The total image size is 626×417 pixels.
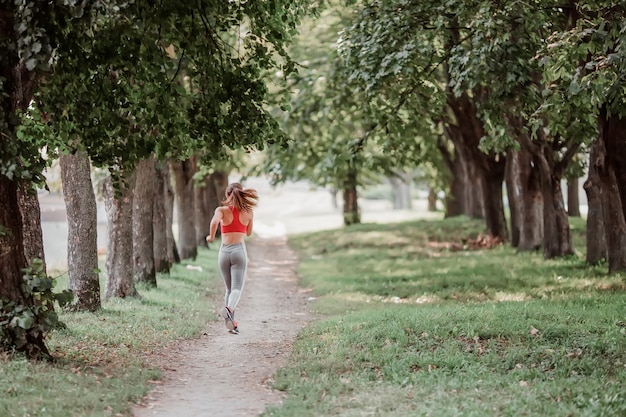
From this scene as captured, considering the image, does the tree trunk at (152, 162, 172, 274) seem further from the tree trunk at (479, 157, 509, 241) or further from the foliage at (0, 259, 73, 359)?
the tree trunk at (479, 157, 509, 241)

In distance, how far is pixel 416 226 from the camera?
37.1 meters

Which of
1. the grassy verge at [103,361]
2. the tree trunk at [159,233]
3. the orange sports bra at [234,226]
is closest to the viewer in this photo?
the grassy verge at [103,361]

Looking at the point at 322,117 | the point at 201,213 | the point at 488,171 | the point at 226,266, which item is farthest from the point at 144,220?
the point at 201,213

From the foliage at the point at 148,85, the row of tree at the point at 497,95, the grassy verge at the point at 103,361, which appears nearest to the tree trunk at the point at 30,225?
the grassy verge at the point at 103,361

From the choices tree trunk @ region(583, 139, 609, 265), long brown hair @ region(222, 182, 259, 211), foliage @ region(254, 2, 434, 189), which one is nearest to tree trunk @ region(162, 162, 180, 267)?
foliage @ region(254, 2, 434, 189)

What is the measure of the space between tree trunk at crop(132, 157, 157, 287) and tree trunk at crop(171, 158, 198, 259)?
8.63 meters

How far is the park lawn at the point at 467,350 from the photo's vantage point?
8.10 metres

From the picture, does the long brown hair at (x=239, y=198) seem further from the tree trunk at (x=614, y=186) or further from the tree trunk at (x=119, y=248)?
the tree trunk at (x=614, y=186)

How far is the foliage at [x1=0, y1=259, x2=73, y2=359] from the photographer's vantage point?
9.17 meters

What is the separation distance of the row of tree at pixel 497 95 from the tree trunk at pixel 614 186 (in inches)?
1.0

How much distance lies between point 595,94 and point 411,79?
5509mm

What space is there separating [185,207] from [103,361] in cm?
1833

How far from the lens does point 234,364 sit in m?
10.9

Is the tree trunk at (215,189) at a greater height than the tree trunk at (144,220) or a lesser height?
greater
